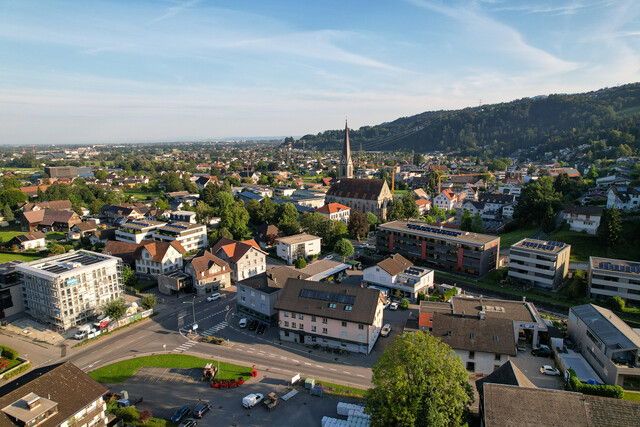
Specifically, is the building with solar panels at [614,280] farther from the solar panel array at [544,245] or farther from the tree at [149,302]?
the tree at [149,302]

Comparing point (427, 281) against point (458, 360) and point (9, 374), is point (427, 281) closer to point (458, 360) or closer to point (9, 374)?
point (458, 360)

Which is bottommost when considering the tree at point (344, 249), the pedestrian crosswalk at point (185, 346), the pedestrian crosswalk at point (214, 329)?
the pedestrian crosswalk at point (185, 346)

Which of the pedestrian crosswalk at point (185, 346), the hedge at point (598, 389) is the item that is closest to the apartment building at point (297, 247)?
the pedestrian crosswalk at point (185, 346)

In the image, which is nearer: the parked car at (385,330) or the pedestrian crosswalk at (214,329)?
the parked car at (385,330)

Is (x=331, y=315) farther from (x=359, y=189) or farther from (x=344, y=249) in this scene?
(x=359, y=189)

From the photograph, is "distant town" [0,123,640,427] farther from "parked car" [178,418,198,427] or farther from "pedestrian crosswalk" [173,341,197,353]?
"parked car" [178,418,198,427]

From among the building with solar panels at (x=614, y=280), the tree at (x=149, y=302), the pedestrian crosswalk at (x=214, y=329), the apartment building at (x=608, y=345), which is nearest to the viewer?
the apartment building at (x=608, y=345)

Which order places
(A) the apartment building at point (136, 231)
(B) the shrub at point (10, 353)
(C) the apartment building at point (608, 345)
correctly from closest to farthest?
1. (C) the apartment building at point (608, 345)
2. (B) the shrub at point (10, 353)
3. (A) the apartment building at point (136, 231)
